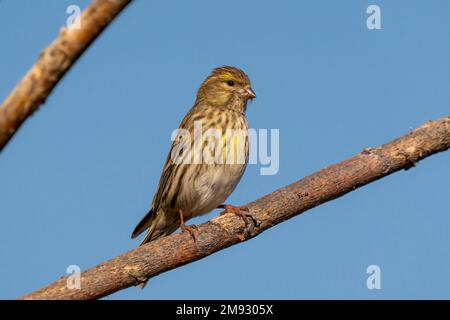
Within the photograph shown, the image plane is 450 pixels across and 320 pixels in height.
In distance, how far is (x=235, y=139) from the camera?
7.23 metres

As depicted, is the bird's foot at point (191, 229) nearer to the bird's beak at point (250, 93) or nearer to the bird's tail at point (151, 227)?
the bird's tail at point (151, 227)

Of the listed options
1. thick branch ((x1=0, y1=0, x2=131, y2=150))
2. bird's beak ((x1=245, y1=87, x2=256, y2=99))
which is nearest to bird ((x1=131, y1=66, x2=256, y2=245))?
bird's beak ((x1=245, y1=87, x2=256, y2=99))

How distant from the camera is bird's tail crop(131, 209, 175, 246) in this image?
24.0ft

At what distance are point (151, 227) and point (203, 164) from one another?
94 cm

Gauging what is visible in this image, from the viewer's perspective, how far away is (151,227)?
7426mm

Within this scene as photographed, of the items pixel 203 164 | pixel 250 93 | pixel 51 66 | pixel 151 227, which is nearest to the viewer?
pixel 51 66

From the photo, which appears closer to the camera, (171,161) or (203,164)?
(203,164)

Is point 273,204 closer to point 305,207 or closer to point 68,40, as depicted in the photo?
point 305,207

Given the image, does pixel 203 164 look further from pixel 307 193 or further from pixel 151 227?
pixel 307 193

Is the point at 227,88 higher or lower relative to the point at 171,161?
higher

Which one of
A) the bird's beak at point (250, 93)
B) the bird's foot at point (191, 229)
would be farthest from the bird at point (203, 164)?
the bird's foot at point (191, 229)

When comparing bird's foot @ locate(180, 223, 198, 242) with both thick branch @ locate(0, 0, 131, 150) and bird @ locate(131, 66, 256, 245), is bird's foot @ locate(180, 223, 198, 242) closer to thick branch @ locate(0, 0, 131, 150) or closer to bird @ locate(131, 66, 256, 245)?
bird @ locate(131, 66, 256, 245)

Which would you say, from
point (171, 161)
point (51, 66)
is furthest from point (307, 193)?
point (51, 66)
